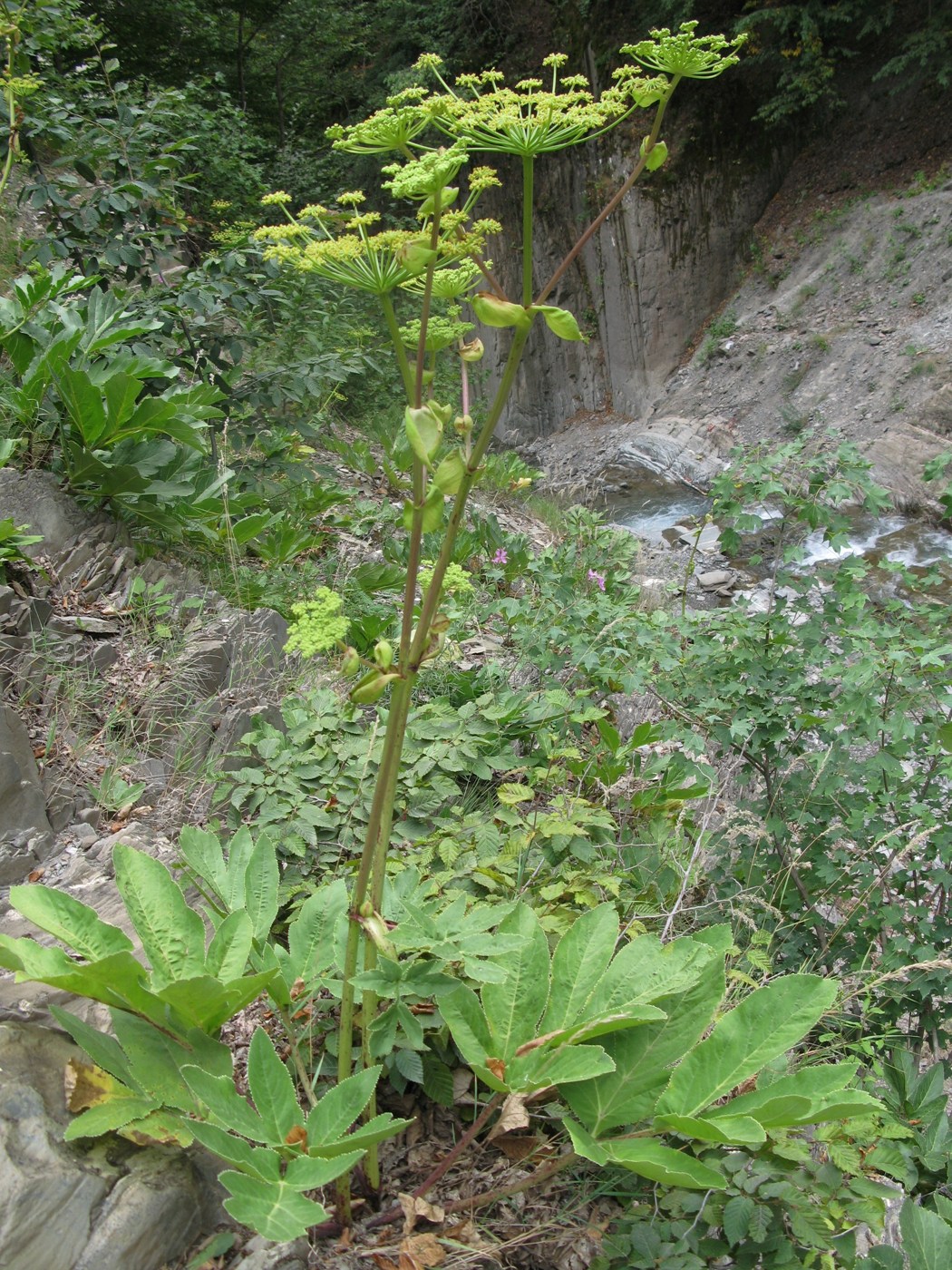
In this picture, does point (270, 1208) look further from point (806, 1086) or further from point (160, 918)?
point (806, 1086)

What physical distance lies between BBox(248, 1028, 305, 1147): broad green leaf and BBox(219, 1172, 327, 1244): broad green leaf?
0.40 feet

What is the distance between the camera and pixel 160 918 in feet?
5.24

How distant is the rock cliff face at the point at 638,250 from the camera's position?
1388 centimetres

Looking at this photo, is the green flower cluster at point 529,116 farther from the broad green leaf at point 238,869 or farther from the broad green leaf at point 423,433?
the broad green leaf at point 238,869

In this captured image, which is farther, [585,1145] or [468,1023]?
[468,1023]

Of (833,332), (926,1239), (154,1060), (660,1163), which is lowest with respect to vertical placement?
(926,1239)

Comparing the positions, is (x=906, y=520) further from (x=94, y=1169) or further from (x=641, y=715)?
(x=94, y=1169)

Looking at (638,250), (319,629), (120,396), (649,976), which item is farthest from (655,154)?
(638,250)

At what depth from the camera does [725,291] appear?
14188mm

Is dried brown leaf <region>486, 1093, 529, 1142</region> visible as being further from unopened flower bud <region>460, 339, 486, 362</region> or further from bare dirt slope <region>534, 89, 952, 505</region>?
bare dirt slope <region>534, 89, 952, 505</region>

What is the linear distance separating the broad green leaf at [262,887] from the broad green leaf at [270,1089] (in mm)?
329

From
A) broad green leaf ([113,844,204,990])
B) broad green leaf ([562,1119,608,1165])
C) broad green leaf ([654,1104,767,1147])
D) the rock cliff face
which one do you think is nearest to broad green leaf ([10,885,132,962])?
broad green leaf ([113,844,204,990])

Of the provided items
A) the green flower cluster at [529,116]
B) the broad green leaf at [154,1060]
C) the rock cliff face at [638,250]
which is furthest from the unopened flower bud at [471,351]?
the rock cliff face at [638,250]

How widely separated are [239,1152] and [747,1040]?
82 cm
